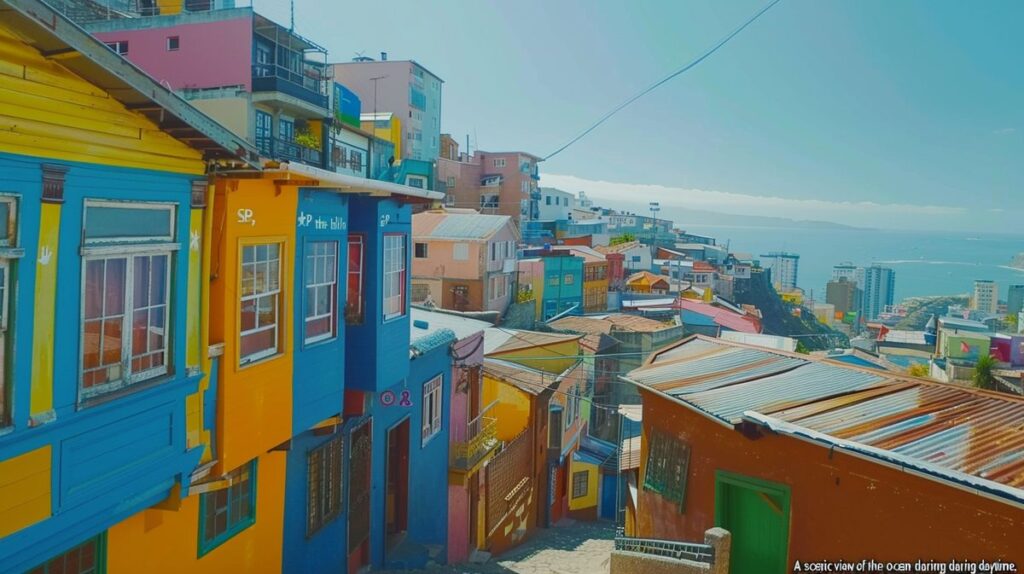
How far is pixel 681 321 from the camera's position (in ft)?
153

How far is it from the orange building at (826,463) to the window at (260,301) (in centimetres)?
619

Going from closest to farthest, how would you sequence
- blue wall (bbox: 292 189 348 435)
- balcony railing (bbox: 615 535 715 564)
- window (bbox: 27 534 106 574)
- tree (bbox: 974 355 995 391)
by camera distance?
window (bbox: 27 534 106 574) → blue wall (bbox: 292 189 348 435) → balcony railing (bbox: 615 535 715 564) → tree (bbox: 974 355 995 391)

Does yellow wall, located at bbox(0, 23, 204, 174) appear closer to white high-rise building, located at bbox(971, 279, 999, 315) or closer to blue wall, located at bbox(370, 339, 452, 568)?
blue wall, located at bbox(370, 339, 452, 568)

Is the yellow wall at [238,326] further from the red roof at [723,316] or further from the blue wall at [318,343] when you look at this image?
the red roof at [723,316]

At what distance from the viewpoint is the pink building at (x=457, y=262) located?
3878cm

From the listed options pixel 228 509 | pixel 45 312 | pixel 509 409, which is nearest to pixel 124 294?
pixel 45 312

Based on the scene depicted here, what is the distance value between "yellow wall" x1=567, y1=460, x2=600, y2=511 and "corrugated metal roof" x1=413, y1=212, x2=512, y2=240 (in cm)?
1336

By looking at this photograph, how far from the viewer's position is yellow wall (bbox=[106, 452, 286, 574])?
6.99 meters

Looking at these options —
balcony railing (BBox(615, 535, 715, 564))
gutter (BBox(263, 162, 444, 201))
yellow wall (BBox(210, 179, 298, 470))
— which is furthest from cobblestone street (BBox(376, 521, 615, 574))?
gutter (BBox(263, 162, 444, 201))

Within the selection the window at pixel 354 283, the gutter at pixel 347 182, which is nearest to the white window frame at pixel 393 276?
the window at pixel 354 283

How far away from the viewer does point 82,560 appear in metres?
6.53

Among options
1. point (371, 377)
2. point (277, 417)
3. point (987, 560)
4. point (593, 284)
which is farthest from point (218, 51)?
point (593, 284)

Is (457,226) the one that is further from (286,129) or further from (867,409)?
(867,409)

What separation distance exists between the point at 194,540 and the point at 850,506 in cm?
780
